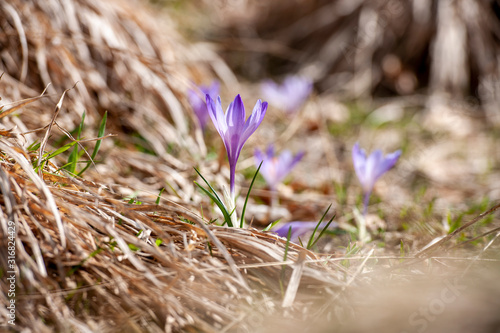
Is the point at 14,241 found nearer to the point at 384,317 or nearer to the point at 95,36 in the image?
the point at 384,317

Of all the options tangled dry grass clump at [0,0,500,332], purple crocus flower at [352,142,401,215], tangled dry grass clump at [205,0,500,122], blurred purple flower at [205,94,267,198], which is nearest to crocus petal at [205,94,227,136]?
blurred purple flower at [205,94,267,198]

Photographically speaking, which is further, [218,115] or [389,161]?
[389,161]

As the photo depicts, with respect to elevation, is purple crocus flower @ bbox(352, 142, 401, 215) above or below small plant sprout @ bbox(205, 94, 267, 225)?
below

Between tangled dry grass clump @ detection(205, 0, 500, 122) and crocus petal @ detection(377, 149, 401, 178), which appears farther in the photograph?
tangled dry grass clump @ detection(205, 0, 500, 122)

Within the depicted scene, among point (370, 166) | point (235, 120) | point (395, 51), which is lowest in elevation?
point (370, 166)

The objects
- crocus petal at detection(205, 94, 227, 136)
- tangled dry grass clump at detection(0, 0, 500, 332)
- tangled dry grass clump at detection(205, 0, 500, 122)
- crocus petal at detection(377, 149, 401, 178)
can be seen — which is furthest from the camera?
tangled dry grass clump at detection(205, 0, 500, 122)

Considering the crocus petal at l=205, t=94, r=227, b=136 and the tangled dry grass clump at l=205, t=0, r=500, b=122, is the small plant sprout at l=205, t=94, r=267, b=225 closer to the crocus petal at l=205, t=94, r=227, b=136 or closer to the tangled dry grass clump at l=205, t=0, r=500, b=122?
the crocus petal at l=205, t=94, r=227, b=136

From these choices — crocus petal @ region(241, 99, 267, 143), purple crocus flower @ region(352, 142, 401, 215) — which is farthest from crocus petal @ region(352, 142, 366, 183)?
crocus petal @ region(241, 99, 267, 143)

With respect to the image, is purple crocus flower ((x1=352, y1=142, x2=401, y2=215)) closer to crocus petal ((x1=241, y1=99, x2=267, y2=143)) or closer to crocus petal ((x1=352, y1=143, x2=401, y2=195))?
crocus petal ((x1=352, y1=143, x2=401, y2=195))

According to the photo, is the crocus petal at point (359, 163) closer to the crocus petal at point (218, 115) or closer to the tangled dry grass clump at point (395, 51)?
the crocus petal at point (218, 115)

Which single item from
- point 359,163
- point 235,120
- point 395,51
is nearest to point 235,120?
point 235,120

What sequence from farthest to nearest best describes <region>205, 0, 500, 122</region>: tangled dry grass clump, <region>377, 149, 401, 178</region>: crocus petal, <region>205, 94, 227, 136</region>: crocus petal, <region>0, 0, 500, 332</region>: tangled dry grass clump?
1. <region>205, 0, 500, 122</region>: tangled dry grass clump
2. <region>377, 149, 401, 178</region>: crocus petal
3. <region>205, 94, 227, 136</region>: crocus petal
4. <region>0, 0, 500, 332</region>: tangled dry grass clump

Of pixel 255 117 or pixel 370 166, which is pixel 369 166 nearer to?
pixel 370 166
